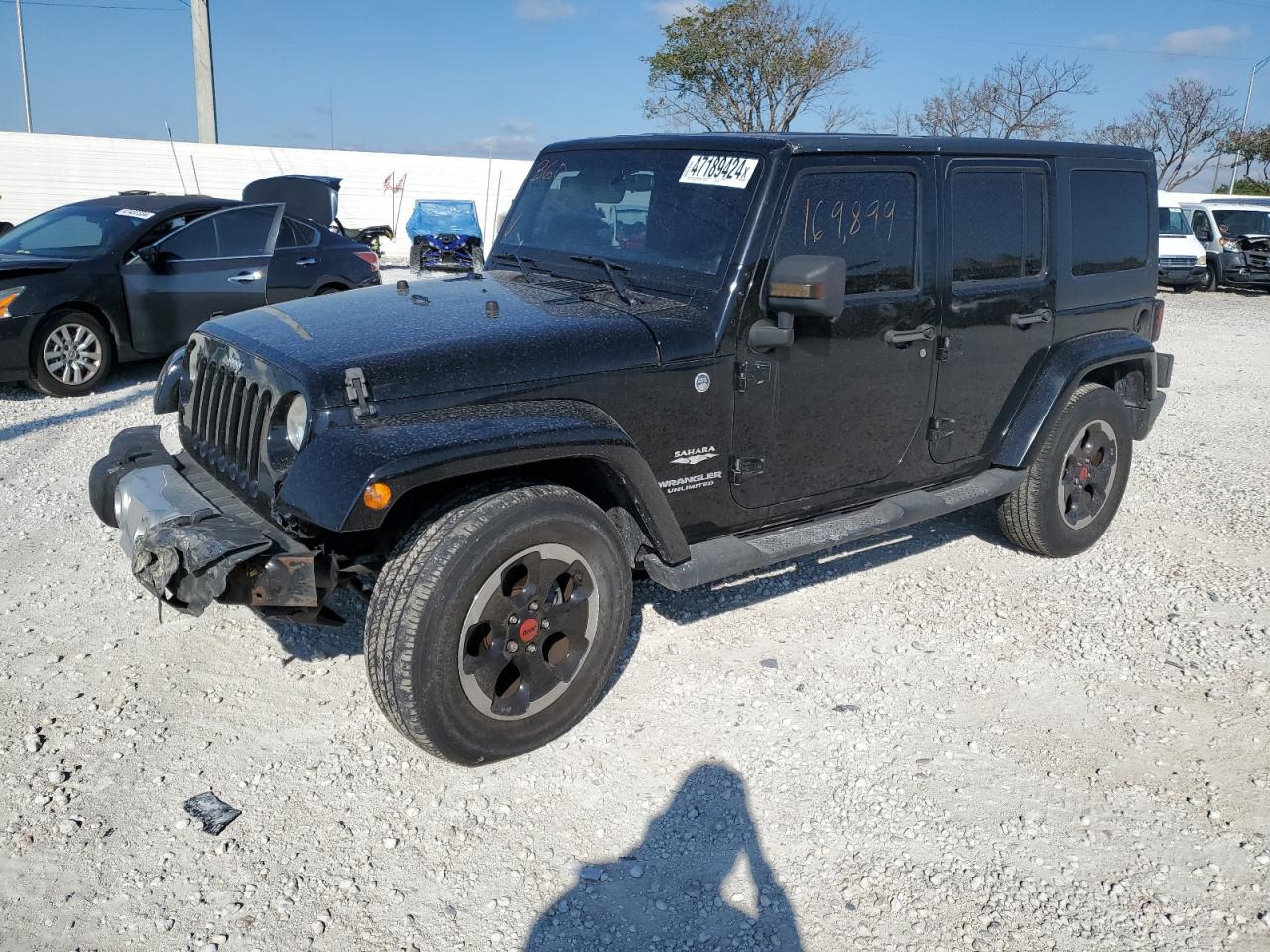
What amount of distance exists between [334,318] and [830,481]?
203 cm

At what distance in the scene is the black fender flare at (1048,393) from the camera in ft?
15.3

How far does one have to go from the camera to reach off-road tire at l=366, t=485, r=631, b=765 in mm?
2965

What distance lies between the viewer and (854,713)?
3773mm

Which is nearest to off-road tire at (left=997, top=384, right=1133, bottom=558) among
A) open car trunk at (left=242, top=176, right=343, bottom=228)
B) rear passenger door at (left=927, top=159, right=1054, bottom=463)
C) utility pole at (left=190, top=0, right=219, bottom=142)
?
rear passenger door at (left=927, top=159, right=1054, bottom=463)

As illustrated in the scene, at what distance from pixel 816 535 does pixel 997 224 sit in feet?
5.53

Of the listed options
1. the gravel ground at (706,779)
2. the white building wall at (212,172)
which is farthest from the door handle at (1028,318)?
the white building wall at (212,172)

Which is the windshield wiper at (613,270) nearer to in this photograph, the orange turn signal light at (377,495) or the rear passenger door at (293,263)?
the orange turn signal light at (377,495)

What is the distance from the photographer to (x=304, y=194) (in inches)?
441

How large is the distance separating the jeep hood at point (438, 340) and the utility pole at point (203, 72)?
2717cm

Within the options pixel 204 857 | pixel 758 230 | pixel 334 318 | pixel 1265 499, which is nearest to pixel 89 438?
pixel 334 318

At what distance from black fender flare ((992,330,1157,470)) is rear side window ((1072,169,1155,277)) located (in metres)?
0.38

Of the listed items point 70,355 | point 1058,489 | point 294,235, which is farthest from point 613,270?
Answer: point 294,235

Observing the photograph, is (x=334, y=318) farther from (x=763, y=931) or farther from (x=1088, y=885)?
(x=1088, y=885)

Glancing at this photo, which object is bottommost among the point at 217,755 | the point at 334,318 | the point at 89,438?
the point at 217,755
